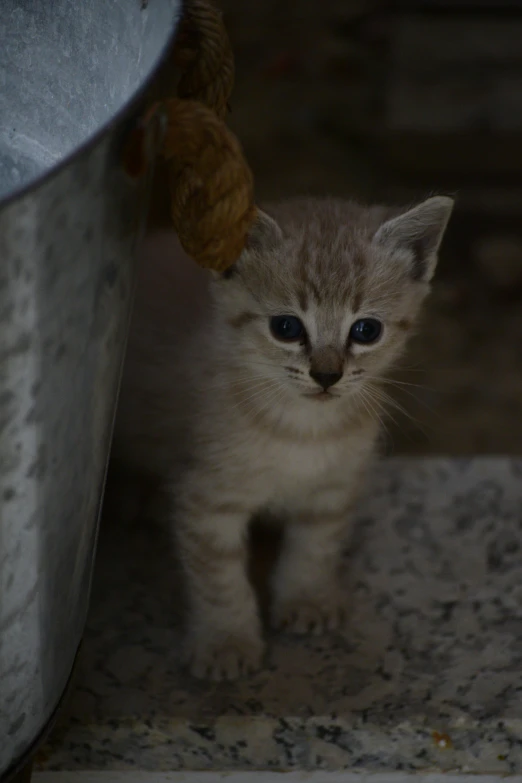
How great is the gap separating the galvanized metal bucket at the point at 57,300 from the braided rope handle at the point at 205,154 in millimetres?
26

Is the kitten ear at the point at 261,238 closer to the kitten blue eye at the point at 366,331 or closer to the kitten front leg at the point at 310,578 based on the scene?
the kitten blue eye at the point at 366,331

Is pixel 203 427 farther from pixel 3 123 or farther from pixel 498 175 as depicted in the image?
pixel 498 175

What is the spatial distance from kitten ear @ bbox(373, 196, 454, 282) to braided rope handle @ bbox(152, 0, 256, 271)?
0.22 metres

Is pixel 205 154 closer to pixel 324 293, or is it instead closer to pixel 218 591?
pixel 324 293

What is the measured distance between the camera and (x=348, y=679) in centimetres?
111

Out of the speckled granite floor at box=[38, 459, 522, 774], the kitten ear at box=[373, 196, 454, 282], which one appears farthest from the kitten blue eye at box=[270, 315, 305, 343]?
the speckled granite floor at box=[38, 459, 522, 774]

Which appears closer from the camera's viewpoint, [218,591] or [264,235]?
[264,235]

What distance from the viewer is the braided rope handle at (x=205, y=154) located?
715 mm

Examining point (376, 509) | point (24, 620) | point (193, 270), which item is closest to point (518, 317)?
point (376, 509)

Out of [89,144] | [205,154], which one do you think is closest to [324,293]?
[205,154]

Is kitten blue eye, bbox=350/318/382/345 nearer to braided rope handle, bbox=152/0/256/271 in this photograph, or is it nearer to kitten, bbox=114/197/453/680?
kitten, bbox=114/197/453/680

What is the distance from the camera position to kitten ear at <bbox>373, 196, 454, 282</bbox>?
0.96 metres

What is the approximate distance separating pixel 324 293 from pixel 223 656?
0.38m

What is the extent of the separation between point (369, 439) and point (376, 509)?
24cm
